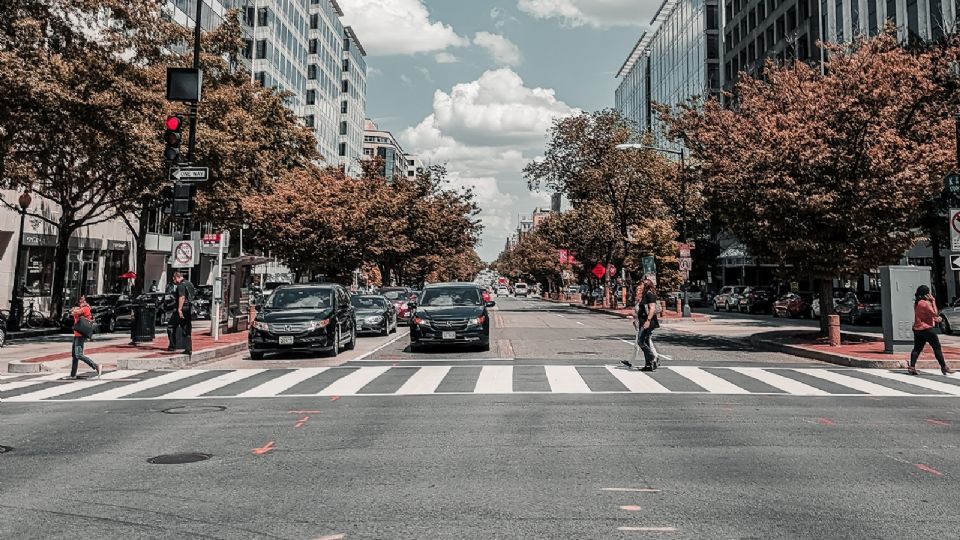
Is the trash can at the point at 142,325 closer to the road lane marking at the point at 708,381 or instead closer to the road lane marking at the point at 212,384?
the road lane marking at the point at 212,384

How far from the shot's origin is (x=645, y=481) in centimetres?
614

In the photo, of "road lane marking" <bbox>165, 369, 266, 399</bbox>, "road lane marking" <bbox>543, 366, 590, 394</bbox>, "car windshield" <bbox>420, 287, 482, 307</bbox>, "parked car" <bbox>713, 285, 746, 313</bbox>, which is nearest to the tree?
"car windshield" <bbox>420, 287, 482, 307</bbox>

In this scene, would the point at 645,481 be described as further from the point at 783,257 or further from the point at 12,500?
the point at 783,257

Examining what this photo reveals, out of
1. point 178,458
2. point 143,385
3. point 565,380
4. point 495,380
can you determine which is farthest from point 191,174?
point 178,458

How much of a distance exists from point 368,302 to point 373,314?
1.15 metres

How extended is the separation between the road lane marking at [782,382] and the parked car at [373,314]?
13.5 metres

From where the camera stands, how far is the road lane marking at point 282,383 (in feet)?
37.9

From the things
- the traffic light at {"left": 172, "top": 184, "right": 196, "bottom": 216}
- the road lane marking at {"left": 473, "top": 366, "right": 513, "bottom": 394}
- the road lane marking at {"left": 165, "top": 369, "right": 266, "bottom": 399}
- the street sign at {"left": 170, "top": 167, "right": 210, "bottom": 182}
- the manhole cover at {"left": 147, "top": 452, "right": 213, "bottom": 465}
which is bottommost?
the manhole cover at {"left": 147, "top": 452, "right": 213, "bottom": 465}

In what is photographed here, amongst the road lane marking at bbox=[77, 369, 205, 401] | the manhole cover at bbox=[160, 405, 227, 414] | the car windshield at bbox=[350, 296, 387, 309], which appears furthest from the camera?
the car windshield at bbox=[350, 296, 387, 309]

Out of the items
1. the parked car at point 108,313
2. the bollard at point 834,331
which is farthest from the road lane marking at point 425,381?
the parked car at point 108,313

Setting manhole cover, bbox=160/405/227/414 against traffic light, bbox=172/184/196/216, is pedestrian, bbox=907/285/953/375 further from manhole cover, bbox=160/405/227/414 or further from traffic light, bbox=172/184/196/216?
traffic light, bbox=172/184/196/216

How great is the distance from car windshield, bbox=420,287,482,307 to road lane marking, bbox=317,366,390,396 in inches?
184

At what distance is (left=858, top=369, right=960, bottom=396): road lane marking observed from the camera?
1213cm

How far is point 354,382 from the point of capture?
12.9m
